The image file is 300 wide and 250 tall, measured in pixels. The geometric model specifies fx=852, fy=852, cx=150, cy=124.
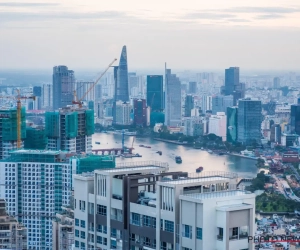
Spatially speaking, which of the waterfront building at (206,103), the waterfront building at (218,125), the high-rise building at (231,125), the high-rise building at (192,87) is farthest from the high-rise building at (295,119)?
the waterfront building at (206,103)

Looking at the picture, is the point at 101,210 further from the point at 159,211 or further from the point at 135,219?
the point at 159,211

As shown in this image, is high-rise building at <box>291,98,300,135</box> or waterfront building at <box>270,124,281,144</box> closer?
waterfront building at <box>270,124,281,144</box>

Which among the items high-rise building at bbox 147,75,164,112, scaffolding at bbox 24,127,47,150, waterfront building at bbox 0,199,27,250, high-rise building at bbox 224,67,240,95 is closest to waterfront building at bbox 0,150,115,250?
waterfront building at bbox 0,199,27,250

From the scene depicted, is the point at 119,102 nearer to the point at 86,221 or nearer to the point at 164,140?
the point at 164,140

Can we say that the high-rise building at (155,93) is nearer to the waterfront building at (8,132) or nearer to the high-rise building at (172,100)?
the high-rise building at (172,100)

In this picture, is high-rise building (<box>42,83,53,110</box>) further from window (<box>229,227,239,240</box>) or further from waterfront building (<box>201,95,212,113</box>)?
window (<box>229,227,239,240</box>)

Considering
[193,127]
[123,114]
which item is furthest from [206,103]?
[193,127]
